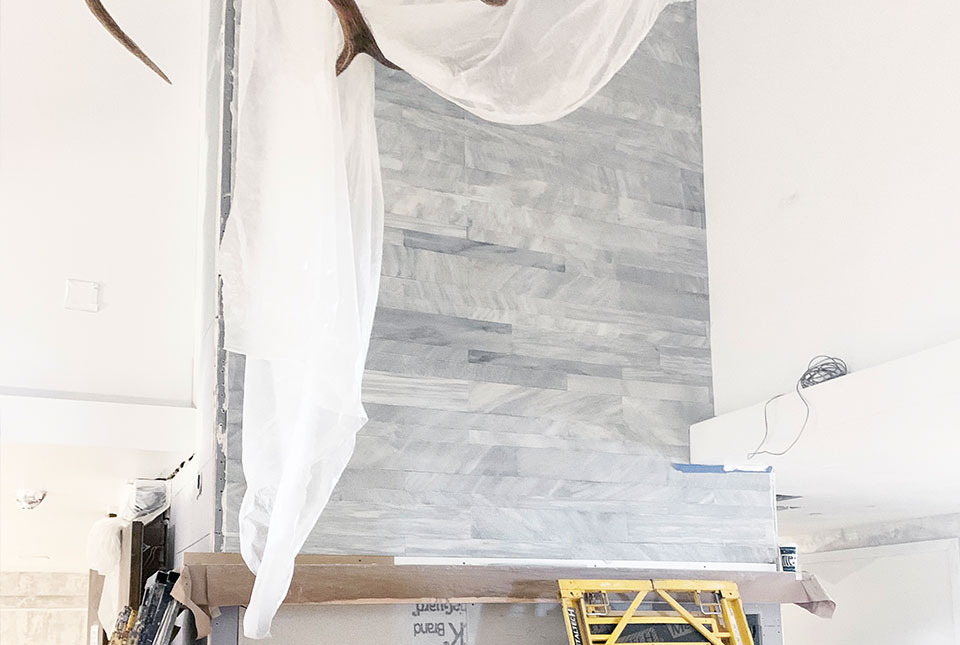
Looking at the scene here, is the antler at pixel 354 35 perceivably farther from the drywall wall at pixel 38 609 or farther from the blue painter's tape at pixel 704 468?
the drywall wall at pixel 38 609

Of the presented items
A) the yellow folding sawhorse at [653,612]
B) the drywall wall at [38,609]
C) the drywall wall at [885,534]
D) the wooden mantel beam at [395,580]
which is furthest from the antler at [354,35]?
the drywall wall at [38,609]

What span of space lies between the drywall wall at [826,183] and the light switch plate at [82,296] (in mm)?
2586

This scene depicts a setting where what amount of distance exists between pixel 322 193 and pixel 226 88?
58.2 inches

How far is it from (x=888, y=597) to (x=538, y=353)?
326cm

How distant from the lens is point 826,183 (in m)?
3.65

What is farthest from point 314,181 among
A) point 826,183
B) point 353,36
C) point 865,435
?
point 826,183

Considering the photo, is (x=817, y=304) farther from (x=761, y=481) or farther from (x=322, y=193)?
(x=322, y=193)

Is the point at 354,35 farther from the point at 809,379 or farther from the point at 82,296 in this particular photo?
the point at 82,296

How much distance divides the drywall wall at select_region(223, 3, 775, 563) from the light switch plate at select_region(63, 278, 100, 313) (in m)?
1.44

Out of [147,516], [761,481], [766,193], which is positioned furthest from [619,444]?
[147,516]

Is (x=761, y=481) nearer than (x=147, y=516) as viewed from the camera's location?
Yes

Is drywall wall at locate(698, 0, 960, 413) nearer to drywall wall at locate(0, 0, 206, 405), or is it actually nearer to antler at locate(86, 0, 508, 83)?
antler at locate(86, 0, 508, 83)

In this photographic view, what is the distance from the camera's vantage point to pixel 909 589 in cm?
562

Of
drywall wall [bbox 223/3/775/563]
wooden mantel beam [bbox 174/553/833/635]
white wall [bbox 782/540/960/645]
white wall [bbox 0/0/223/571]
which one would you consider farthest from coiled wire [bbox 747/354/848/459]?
white wall [bbox 782/540/960/645]
